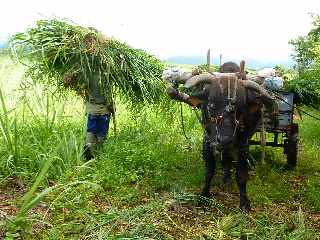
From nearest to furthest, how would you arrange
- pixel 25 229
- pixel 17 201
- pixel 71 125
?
pixel 25 229, pixel 17 201, pixel 71 125

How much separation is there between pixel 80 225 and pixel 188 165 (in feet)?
9.11

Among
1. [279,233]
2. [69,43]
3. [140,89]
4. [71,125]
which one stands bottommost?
[279,233]

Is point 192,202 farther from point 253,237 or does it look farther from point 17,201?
point 17,201

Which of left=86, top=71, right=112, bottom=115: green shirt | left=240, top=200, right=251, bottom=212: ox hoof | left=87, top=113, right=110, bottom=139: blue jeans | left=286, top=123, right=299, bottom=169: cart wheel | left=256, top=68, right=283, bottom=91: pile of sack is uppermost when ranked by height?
left=256, top=68, right=283, bottom=91: pile of sack

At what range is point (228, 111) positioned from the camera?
5.29 m

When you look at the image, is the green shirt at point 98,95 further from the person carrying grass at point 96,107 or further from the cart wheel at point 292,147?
the cart wheel at point 292,147

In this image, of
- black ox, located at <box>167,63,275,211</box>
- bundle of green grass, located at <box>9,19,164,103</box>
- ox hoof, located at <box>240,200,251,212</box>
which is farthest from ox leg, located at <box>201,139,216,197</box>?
bundle of green grass, located at <box>9,19,164,103</box>

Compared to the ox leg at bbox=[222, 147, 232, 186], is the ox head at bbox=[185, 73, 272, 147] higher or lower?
higher

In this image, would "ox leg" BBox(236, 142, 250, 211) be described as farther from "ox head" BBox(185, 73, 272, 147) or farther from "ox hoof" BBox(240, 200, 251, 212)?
"ox head" BBox(185, 73, 272, 147)

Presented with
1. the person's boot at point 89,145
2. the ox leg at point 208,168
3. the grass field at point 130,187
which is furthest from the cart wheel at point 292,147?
the person's boot at point 89,145

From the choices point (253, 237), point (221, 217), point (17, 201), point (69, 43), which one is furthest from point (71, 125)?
point (253, 237)

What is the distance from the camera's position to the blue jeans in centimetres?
736

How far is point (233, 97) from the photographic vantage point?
17.4 ft

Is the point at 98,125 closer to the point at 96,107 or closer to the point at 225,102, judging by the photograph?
the point at 96,107
